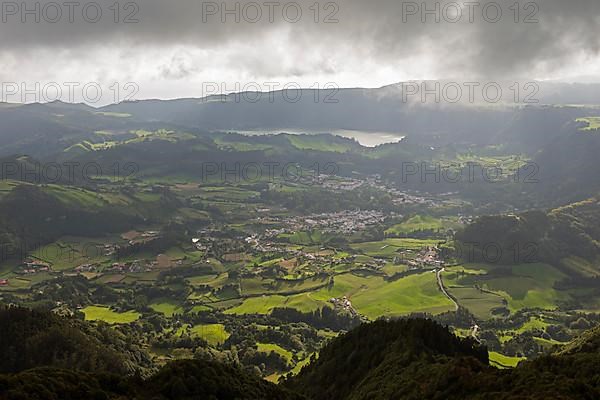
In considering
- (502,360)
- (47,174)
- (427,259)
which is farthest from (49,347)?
(47,174)

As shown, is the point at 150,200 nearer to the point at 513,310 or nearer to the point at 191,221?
the point at 191,221

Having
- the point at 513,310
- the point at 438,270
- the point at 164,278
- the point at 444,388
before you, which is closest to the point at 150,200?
the point at 164,278

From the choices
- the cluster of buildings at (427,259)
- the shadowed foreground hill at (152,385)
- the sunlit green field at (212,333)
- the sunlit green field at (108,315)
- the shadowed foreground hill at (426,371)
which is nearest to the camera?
the shadowed foreground hill at (152,385)

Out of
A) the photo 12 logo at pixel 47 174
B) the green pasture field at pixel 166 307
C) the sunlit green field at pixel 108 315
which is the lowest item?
the green pasture field at pixel 166 307

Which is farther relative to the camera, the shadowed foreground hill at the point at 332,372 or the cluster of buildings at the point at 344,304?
the cluster of buildings at the point at 344,304

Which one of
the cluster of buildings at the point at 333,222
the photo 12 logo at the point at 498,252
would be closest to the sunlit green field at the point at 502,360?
the photo 12 logo at the point at 498,252

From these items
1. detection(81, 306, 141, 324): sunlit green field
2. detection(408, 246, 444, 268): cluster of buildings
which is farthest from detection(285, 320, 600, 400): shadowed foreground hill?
detection(408, 246, 444, 268): cluster of buildings

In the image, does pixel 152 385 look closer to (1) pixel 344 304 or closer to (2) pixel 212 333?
(2) pixel 212 333

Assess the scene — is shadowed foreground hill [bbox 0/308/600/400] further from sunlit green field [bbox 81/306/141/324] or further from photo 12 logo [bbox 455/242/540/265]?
photo 12 logo [bbox 455/242/540/265]

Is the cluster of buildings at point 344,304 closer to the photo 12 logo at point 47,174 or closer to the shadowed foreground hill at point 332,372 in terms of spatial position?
the shadowed foreground hill at point 332,372
